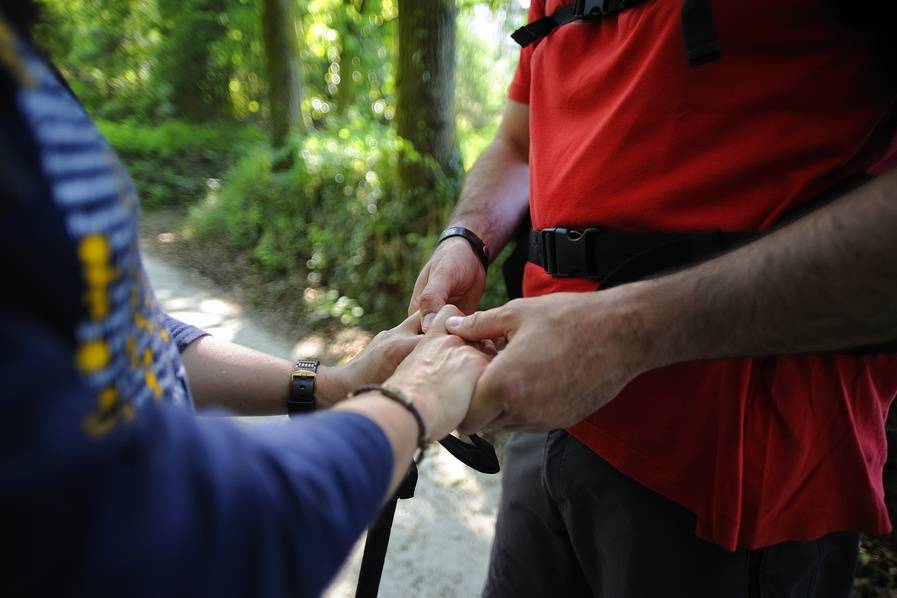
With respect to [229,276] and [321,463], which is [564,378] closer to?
[321,463]

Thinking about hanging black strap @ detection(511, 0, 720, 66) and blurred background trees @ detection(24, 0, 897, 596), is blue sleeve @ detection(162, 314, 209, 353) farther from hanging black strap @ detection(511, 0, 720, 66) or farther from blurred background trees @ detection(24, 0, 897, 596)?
hanging black strap @ detection(511, 0, 720, 66)

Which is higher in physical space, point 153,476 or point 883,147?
point 883,147

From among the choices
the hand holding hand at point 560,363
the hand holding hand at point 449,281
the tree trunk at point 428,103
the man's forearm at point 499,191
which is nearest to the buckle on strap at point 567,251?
the hand holding hand at point 560,363

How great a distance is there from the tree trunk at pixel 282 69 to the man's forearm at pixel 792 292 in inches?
359

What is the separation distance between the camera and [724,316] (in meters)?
1.02

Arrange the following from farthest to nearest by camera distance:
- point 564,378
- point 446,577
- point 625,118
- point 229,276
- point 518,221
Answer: point 229,276 → point 446,577 → point 518,221 → point 625,118 → point 564,378

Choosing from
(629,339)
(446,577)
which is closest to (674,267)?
(629,339)

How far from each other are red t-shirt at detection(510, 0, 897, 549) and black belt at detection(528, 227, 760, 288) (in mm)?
34

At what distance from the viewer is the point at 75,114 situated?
1.75 feet

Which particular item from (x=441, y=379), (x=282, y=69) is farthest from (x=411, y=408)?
(x=282, y=69)

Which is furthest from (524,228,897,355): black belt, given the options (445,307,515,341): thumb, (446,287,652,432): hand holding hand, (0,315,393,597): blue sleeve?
(0,315,393,597): blue sleeve

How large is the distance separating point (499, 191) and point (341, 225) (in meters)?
4.85

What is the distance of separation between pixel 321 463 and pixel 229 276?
24.6ft

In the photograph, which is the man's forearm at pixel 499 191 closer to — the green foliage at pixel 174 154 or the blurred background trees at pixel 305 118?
the blurred background trees at pixel 305 118
